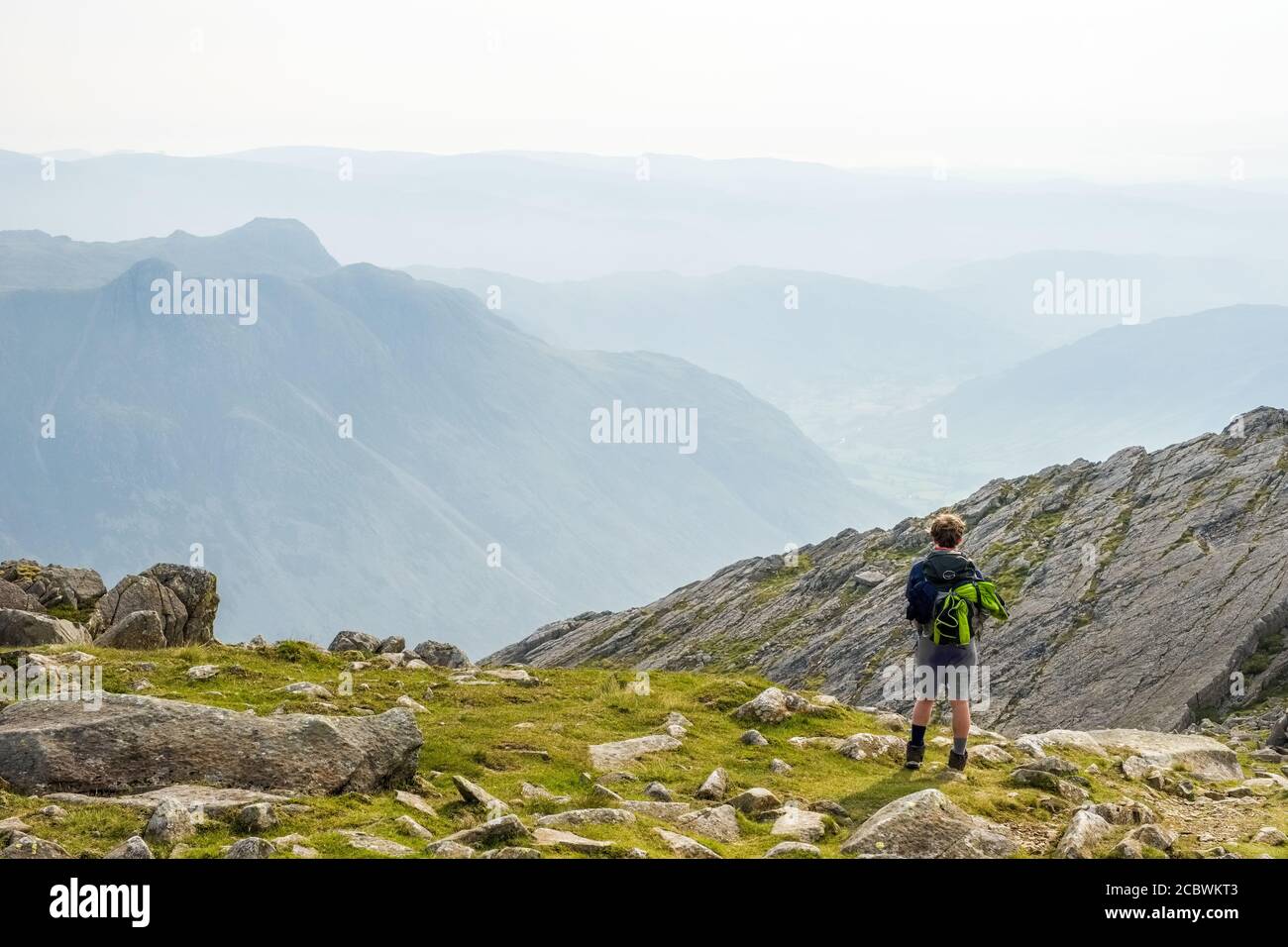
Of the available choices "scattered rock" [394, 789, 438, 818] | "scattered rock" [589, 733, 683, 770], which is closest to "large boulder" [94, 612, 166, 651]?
"scattered rock" [589, 733, 683, 770]

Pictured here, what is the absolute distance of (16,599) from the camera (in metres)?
31.6

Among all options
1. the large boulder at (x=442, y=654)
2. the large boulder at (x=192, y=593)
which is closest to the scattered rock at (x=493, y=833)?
the large boulder at (x=192, y=593)

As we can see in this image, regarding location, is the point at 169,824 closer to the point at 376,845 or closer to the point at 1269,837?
the point at 376,845

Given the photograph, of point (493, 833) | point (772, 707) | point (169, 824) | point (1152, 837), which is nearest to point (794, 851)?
point (493, 833)

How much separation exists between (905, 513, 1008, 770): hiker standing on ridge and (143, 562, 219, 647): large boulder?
21.8m

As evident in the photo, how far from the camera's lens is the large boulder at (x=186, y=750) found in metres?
14.8

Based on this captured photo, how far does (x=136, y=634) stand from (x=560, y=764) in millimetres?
14720

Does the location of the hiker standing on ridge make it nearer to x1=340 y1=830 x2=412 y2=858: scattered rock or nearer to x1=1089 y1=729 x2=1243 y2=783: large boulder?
x1=1089 y1=729 x2=1243 y2=783: large boulder

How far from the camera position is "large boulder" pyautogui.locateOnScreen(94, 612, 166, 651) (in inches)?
1104

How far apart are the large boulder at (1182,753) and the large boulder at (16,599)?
2714 cm

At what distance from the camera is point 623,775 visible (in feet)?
58.5

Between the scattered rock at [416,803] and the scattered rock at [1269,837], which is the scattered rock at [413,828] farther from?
the scattered rock at [1269,837]
